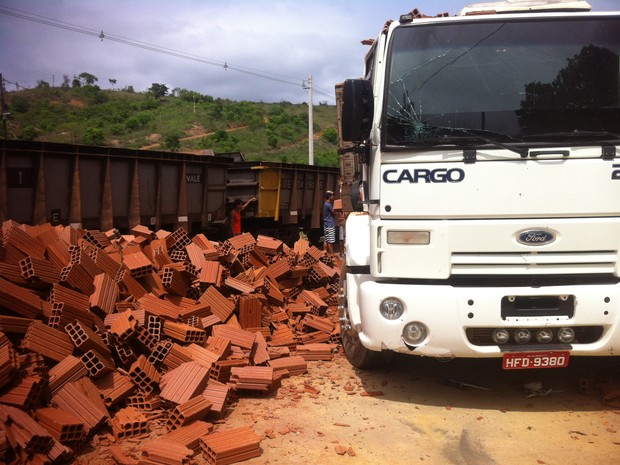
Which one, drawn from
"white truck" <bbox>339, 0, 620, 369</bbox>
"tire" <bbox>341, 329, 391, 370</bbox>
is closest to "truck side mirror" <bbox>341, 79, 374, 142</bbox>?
"white truck" <bbox>339, 0, 620, 369</bbox>

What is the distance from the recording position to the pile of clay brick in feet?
13.1

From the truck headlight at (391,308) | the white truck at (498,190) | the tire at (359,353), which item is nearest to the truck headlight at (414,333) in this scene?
the white truck at (498,190)

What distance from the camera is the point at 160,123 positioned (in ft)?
178

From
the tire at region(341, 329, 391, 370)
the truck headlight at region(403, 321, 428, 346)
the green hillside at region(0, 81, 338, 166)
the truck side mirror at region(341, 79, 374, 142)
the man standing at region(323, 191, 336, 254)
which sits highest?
the green hillside at region(0, 81, 338, 166)

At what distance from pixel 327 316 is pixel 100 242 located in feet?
10.1

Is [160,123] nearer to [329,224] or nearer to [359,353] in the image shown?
[329,224]

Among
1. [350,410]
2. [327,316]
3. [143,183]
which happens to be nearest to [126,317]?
[350,410]

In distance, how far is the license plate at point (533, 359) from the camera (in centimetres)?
445

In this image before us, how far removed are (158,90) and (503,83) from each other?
227 ft

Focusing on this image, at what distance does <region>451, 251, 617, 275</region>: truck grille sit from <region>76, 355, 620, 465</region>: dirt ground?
119cm

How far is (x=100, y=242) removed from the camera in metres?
7.14

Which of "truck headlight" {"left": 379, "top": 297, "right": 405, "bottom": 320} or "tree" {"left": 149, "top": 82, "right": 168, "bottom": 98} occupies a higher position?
"tree" {"left": 149, "top": 82, "right": 168, "bottom": 98}

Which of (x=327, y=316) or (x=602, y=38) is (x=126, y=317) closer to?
(x=327, y=316)

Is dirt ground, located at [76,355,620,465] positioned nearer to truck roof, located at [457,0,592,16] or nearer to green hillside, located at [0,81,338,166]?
truck roof, located at [457,0,592,16]
